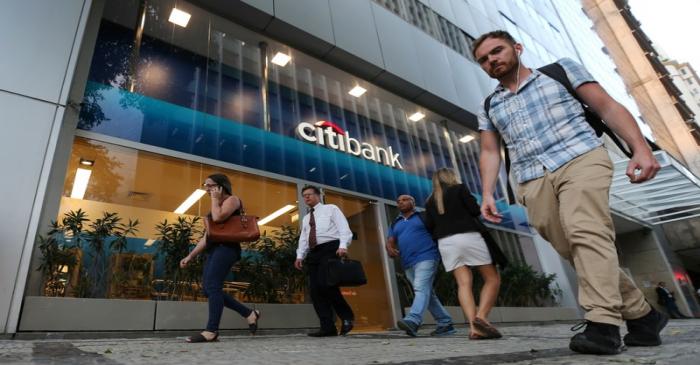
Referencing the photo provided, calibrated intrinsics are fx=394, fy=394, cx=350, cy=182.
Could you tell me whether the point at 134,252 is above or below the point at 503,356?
above

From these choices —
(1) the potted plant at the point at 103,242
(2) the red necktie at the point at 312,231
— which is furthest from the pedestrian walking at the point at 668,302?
(1) the potted plant at the point at 103,242

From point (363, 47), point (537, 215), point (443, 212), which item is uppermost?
point (363, 47)

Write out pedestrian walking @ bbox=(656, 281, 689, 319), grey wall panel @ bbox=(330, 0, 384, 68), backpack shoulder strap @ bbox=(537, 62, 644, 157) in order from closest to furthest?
backpack shoulder strap @ bbox=(537, 62, 644, 157), grey wall panel @ bbox=(330, 0, 384, 68), pedestrian walking @ bbox=(656, 281, 689, 319)

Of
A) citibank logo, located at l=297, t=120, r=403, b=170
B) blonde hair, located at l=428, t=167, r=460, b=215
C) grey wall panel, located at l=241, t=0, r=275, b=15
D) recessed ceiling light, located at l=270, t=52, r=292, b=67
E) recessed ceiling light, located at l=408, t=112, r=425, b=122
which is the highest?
grey wall panel, located at l=241, t=0, r=275, b=15

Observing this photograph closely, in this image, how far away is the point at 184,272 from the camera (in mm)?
4473

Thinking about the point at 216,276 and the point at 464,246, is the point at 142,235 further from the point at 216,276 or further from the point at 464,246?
the point at 464,246

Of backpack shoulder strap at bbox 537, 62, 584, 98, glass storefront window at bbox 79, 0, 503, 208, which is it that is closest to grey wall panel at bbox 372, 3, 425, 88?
glass storefront window at bbox 79, 0, 503, 208

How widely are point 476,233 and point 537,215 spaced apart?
1.47m

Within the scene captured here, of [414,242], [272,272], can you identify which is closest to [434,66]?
[414,242]

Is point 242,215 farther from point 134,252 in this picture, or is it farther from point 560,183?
point 560,183

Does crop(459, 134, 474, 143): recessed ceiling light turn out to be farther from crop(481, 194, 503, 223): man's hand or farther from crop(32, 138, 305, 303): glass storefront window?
crop(481, 194, 503, 223): man's hand

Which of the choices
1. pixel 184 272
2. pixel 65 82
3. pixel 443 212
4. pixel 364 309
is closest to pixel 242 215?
pixel 184 272

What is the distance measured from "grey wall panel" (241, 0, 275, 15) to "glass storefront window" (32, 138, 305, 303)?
308 cm

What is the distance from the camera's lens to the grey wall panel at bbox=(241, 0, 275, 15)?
6797 millimetres
